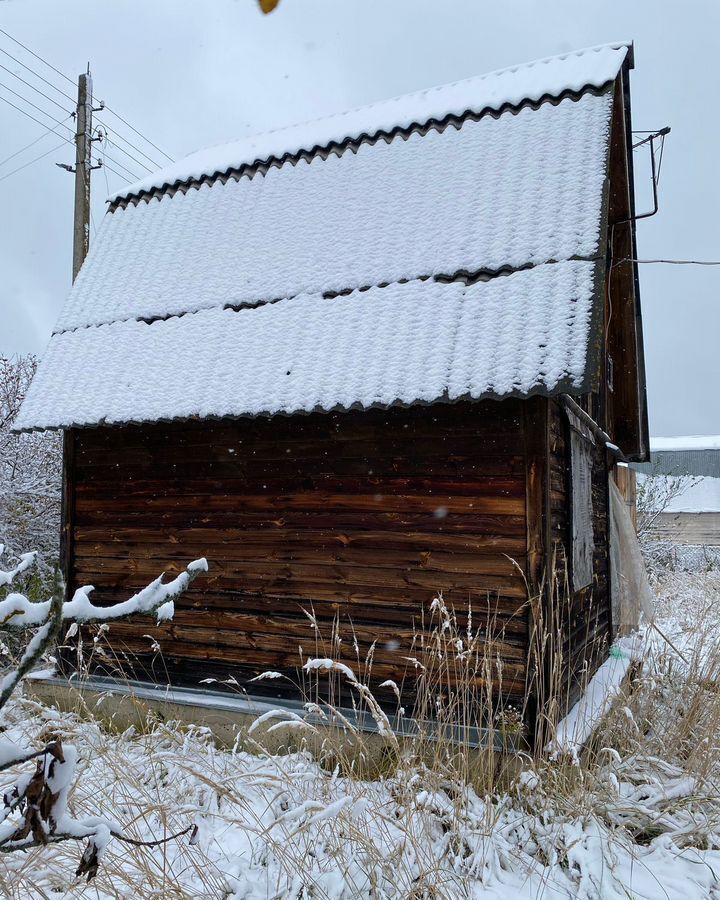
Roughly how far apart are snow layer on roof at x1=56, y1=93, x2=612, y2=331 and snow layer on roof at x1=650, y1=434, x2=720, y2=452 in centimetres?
3624

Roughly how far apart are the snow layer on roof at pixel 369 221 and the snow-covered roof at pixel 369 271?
0.02 m

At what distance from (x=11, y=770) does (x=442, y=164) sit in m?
5.27

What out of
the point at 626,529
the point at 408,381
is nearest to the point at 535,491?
the point at 408,381

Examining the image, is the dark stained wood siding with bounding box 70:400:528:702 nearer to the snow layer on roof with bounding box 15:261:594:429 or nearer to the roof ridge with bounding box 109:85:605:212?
the snow layer on roof with bounding box 15:261:594:429

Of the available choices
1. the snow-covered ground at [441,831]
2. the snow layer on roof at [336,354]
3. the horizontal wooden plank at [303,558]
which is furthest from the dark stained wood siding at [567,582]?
the snow layer on roof at [336,354]

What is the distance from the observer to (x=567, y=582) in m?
4.97

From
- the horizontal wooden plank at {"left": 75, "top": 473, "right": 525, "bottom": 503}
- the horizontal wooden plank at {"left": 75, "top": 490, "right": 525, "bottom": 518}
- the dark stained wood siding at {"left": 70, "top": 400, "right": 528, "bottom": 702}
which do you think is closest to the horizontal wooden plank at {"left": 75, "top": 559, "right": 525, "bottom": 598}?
the dark stained wood siding at {"left": 70, "top": 400, "right": 528, "bottom": 702}

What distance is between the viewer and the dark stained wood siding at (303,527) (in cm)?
490

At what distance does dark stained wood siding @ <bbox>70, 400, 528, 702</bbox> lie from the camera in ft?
16.1

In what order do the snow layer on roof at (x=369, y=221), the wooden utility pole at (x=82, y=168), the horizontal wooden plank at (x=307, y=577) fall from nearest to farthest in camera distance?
the horizontal wooden plank at (x=307, y=577), the snow layer on roof at (x=369, y=221), the wooden utility pole at (x=82, y=168)

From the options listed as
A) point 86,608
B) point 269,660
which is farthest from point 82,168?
point 86,608

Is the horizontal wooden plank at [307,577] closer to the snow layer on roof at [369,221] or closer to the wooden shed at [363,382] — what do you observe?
the wooden shed at [363,382]

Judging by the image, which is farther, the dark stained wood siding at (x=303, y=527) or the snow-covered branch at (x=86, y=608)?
the dark stained wood siding at (x=303, y=527)

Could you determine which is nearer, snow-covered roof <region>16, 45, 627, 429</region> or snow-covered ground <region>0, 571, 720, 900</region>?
snow-covered ground <region>0, 571, 720, 900</region>
